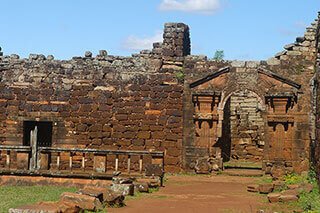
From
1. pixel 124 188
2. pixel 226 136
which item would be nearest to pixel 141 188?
pixel 124 188

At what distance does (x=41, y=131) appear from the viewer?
18.7m

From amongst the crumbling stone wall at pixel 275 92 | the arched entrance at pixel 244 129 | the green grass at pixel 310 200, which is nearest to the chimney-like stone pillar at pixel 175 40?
the crumbling stone wall at pixel 275 92

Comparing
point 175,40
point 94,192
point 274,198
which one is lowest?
point 274,198

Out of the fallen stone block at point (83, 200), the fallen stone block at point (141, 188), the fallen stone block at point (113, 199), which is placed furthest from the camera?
the fallen stone block at point (141, 188)

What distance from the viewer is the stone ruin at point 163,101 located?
16.3m

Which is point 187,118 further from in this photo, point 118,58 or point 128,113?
point 118,58

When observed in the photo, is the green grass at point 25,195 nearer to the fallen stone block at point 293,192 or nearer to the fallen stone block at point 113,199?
the fallen stone block at point 113,199


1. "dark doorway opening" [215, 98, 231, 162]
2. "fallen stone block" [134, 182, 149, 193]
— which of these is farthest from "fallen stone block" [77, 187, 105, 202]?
"dark doorway opening" [215, 98, 231, 162]

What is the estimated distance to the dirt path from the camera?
9.74 meters

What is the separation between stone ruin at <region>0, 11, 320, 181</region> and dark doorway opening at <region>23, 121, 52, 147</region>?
0.28 ft

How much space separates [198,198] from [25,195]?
3666 mm

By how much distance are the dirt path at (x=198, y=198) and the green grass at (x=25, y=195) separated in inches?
74.7

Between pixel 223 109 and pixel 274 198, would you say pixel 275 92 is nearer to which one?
pixel 223 109

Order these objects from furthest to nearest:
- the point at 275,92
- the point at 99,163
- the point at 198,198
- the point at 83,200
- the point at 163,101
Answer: the point at 163,101, the point at 275,92, the point at 99,163, the point at 198,198, the point at 83,200
